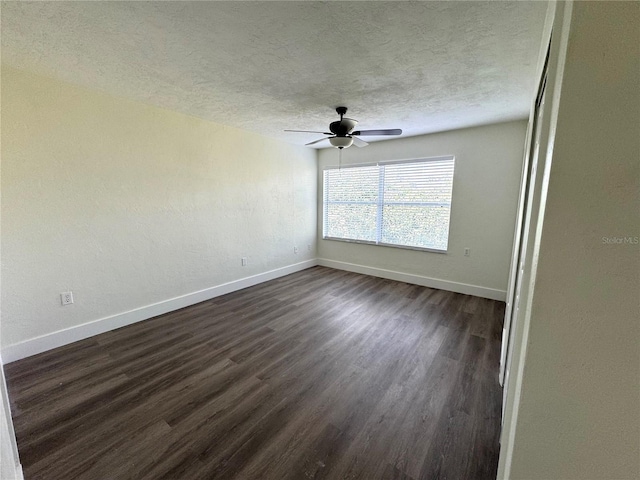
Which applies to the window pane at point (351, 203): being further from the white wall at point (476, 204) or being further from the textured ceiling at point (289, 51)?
the textured ceiling at point (289, 51)

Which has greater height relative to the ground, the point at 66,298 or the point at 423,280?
the point at 66,298

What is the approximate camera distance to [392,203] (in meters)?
4.54

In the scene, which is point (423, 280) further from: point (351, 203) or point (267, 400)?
point (267, 400)

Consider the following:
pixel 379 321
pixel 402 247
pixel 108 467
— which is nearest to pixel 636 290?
pixel 108 467

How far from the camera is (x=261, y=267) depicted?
176 inches

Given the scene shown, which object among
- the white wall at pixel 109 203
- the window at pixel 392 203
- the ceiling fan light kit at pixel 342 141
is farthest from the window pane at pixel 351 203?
the ceiling fan light kit at pixel 342 141

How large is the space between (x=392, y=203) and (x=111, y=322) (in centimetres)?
425

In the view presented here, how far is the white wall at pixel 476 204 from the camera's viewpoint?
11.5 feet

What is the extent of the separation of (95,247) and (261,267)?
227 cm

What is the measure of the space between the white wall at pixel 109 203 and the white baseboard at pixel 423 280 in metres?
1.97

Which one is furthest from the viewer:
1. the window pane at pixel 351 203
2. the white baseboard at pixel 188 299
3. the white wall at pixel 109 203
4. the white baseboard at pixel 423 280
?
the window pane at pixel 351 203

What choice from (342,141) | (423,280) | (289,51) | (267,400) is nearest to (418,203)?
(423,280)

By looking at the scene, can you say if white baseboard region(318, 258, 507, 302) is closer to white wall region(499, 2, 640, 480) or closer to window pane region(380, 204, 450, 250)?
window pane region(380, 204, 450, 250)

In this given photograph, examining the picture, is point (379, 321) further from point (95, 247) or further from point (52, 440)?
point (95, 247)
